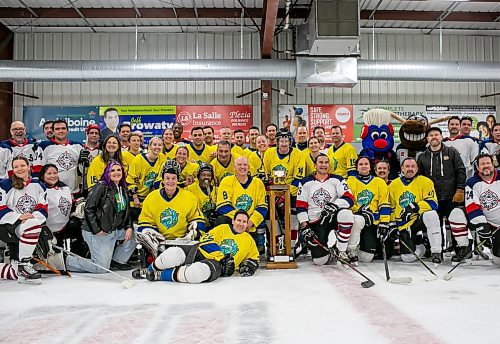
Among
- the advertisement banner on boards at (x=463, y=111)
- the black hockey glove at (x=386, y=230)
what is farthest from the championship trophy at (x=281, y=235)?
the advertisement banner on boards at (x=463, y=111)

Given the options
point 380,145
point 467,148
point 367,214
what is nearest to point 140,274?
point 367,214

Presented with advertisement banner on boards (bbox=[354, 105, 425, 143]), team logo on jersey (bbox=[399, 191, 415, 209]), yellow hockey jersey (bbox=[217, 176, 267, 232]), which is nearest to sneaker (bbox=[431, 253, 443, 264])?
team logo on jersey (bbox=[399, 191, 415, 209])

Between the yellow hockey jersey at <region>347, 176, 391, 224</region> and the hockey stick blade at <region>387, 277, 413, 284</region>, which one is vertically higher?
the yellow hockey jersey at <region>347, 176, 391, 224</region>

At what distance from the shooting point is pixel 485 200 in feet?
14.1

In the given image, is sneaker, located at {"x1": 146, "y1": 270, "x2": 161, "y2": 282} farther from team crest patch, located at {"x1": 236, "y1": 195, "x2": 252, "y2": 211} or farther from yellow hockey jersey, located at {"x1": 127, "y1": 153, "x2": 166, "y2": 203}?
yellow hockey jersey, located at {"x1": 127, "y1": 153, "x2": 166, "y2": 203}

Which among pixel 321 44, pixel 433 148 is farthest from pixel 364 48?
pixel 433 148

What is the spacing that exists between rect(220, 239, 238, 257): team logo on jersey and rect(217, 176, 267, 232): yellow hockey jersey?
0.44 m

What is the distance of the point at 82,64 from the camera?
25.8 ft

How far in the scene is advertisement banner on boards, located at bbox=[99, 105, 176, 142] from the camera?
943cm

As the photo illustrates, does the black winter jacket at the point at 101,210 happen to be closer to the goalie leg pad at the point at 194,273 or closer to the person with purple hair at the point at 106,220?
the person with purple hair at the point at 106,220

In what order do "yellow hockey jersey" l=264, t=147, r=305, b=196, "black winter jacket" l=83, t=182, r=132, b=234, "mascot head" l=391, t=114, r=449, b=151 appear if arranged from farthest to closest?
1. "mascot head" l=391, t=114, r=449, b=151
2. "yellow hockey jersey" l=264, t=147, r=305, b=196
3. "black winter jacket" l=83, t=182, r=132, b=234

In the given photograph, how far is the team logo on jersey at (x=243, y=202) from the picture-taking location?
4258 mm

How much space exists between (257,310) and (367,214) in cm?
205

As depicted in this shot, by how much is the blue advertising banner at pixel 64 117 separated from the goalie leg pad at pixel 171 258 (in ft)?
21.3
